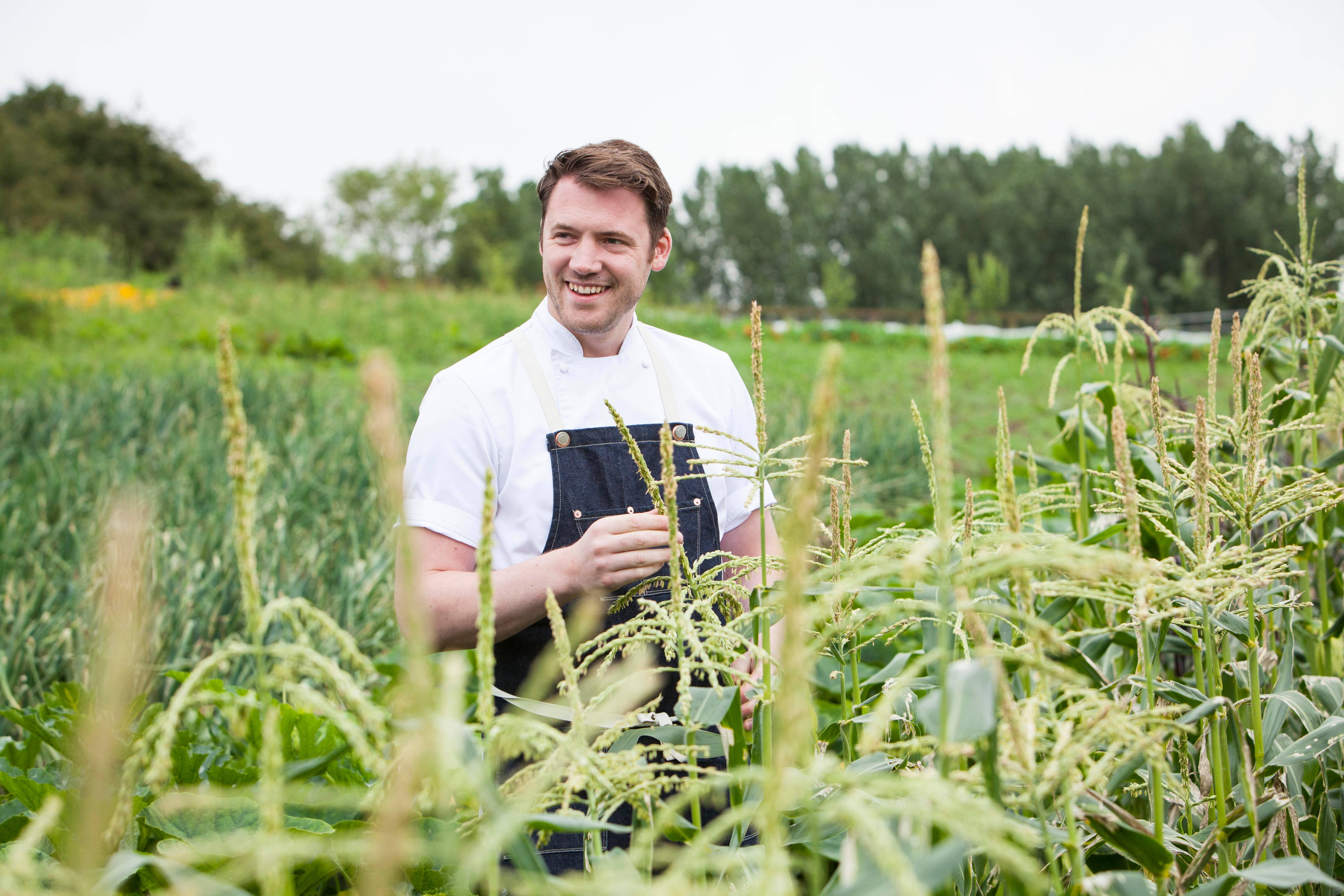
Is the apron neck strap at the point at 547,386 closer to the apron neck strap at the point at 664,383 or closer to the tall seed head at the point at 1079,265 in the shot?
the apron neck strap at the point at 664,383

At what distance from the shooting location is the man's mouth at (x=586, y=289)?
1.89 m

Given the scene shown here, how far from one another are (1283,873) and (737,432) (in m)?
1.51

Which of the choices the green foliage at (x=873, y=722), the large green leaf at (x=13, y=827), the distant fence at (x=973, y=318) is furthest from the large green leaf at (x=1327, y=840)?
the distant fence at (x=973, y=318)

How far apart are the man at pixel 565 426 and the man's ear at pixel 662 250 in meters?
0.03

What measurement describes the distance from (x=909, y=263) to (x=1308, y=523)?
103 ft

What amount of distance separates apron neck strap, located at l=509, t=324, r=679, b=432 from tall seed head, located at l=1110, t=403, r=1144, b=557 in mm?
1135

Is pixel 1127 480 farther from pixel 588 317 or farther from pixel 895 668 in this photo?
pixel 588 317

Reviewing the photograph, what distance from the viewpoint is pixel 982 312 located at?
82.7 feet

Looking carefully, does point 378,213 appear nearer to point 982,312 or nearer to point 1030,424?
point 982,312

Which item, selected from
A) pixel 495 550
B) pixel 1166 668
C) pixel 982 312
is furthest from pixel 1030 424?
pixel 982 312

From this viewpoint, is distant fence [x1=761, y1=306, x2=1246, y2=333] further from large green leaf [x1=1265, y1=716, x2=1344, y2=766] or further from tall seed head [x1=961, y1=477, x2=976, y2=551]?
tall seed head [x1=961, y1=477, x2=976, y2=551]

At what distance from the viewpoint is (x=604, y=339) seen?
195 centimetres

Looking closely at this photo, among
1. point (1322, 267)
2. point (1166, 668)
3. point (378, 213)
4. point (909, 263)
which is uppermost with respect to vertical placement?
point (378, 213)

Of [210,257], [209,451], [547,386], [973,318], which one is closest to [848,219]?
[973,318]
